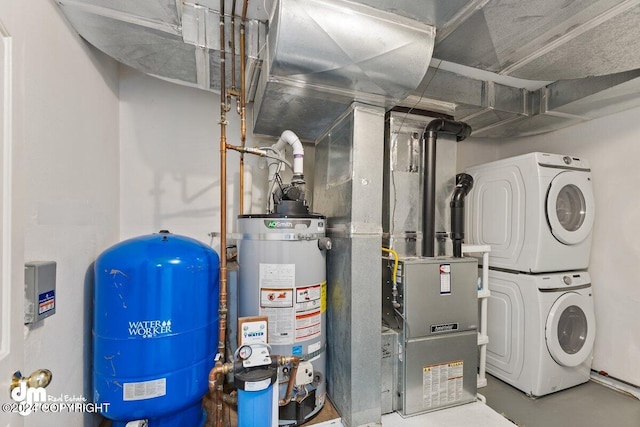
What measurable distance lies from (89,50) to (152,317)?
161 centimetres

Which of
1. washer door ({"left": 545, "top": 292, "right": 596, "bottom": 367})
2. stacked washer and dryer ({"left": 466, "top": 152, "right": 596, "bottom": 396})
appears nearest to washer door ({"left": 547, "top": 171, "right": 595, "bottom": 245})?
stacked washer and dryer ({"left": 466, "top": 152, "right": 596, "bottom": 396})

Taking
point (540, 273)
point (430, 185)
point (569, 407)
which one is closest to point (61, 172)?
point (430, 185)

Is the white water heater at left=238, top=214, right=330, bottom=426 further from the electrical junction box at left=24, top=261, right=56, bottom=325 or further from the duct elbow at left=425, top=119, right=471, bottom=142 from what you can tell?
the duct elbow at left=425, top=119, right=471, bottom=142

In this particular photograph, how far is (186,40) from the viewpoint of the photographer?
1.52 m

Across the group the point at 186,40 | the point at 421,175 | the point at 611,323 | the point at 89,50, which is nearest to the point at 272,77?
the point at 186,40

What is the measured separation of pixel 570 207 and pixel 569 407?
1.64m

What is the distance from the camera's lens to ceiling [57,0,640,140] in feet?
4.29

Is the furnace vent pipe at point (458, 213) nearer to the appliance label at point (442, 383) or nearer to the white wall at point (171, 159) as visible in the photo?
the appliance label at point (442, 383)

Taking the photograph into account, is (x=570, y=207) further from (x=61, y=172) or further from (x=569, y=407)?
(x=61, y=172)

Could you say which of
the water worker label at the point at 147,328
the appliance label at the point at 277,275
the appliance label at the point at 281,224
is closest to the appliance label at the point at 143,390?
the water worker label at the point at 147,328

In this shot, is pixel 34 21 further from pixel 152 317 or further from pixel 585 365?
pixel 585 365

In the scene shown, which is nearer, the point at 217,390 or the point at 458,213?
the point at 217,390

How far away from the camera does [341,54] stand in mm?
1337

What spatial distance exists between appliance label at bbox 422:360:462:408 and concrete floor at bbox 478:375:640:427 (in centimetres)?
45
